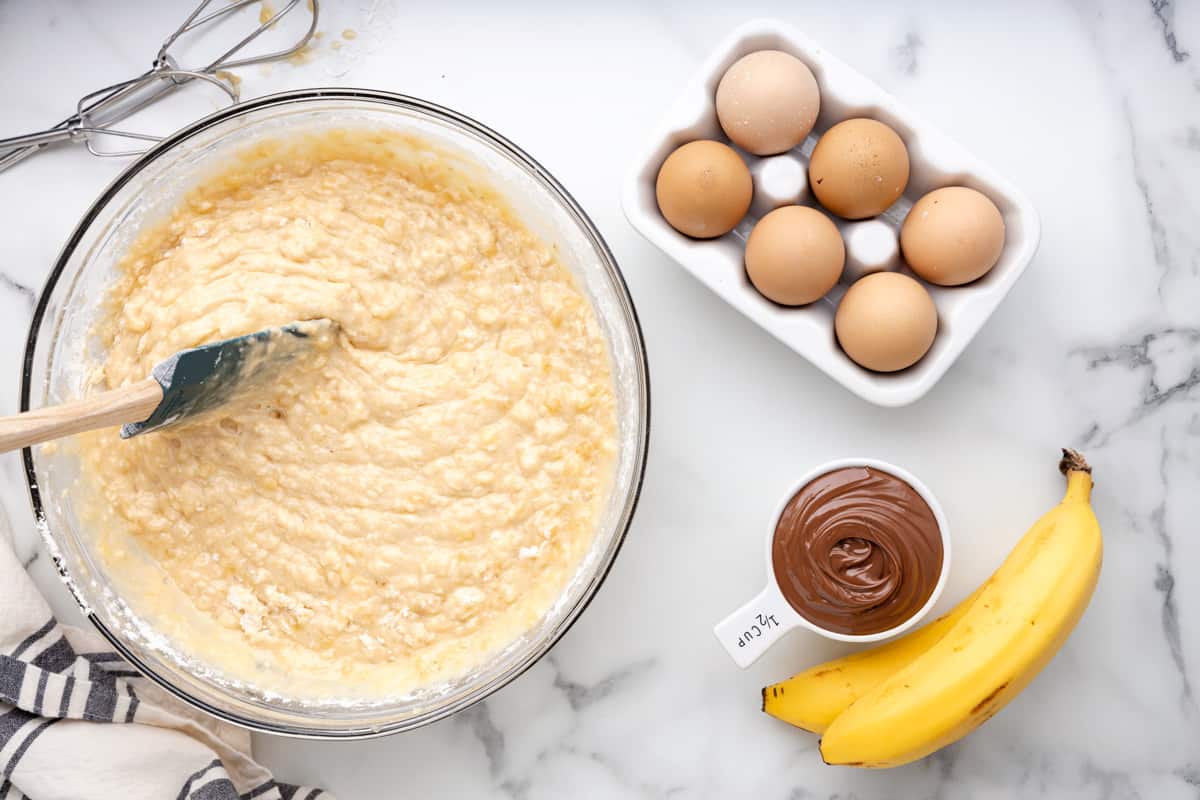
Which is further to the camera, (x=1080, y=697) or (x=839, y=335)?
(x=1080, y=697)

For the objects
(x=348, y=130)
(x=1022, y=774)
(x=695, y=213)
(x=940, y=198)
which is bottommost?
(x=1022, y=774)

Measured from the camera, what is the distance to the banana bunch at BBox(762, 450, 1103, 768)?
1.60m

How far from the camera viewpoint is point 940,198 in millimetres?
1673

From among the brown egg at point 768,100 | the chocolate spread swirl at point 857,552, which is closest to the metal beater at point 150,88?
the brown egg at point 768,100

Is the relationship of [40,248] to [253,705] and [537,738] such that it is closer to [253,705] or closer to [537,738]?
[253,705]

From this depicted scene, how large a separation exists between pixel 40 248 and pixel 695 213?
1226 mm

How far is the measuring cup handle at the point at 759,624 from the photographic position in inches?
66.1

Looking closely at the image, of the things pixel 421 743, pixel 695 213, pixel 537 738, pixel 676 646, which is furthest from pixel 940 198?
pixel 421 743

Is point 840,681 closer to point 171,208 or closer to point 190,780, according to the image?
point 190,780

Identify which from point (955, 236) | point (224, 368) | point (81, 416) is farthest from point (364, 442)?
point (955, 236)

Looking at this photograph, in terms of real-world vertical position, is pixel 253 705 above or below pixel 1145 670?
above

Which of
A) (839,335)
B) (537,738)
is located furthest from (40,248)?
(839,335)

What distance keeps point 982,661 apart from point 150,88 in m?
1.77

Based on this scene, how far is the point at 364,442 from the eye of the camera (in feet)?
5.58
